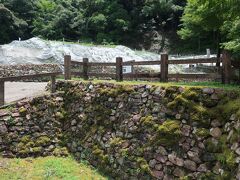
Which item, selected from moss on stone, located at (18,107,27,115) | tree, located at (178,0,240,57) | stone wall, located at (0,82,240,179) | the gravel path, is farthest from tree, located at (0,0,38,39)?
moss on stone, located at (18,107,27,115)

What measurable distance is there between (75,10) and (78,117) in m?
34.3

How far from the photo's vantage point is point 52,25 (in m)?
41.1

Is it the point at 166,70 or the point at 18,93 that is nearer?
the point at 166,70

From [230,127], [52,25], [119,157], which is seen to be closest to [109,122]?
[119,157]

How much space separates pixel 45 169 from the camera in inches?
373

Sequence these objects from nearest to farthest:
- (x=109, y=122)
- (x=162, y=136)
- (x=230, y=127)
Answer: (x=230, y=127) → (x=162, y=136) → (x=109, y=122)

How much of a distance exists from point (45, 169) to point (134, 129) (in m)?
2.61

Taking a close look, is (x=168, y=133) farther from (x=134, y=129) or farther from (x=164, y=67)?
(x=164, y=67)

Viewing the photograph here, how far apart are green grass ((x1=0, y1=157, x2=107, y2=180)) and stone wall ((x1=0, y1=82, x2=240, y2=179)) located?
346 mm

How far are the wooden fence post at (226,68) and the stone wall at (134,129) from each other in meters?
1.19

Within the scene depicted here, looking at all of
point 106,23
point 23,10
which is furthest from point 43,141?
point 23,10

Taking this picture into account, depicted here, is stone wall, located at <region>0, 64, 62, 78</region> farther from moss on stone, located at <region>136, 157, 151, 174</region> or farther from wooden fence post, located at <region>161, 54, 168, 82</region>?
moss on stone, located at <region>136, 157, 151, 174</region>

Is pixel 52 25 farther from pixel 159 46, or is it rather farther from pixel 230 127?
pixel 230 127

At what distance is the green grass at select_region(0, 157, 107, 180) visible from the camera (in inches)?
354
